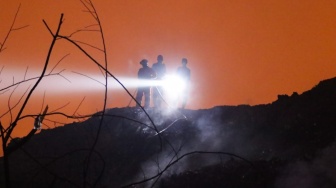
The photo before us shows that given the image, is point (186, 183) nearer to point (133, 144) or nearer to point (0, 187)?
point (133, 144)

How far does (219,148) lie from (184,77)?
4050mm

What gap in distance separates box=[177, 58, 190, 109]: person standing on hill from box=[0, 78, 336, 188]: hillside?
0.56m

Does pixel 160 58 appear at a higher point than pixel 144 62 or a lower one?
higher

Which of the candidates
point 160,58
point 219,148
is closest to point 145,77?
point 160,58

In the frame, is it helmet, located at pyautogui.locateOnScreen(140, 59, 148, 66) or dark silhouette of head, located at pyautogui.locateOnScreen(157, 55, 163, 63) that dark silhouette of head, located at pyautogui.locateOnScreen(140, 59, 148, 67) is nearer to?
helmet, located at pyautogui.locateOnScreen(140, 59, 148, 66)

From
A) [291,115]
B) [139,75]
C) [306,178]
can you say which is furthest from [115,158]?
[306,178]

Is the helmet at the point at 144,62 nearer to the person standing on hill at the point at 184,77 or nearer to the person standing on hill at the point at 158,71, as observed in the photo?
the person standing on hill at the point at 158,71

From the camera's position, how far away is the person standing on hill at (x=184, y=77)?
16.0m

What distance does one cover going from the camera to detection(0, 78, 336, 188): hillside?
805 centimetres

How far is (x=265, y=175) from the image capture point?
313 inches

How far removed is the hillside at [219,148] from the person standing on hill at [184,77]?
22.1 inches

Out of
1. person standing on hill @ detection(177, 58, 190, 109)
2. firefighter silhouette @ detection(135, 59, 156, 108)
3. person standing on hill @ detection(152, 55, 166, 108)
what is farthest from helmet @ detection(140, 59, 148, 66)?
person standing on hill @ detection(177, 58, 190, 109)

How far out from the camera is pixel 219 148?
1279cm

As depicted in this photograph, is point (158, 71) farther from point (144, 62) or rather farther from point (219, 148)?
point (219, 148)
